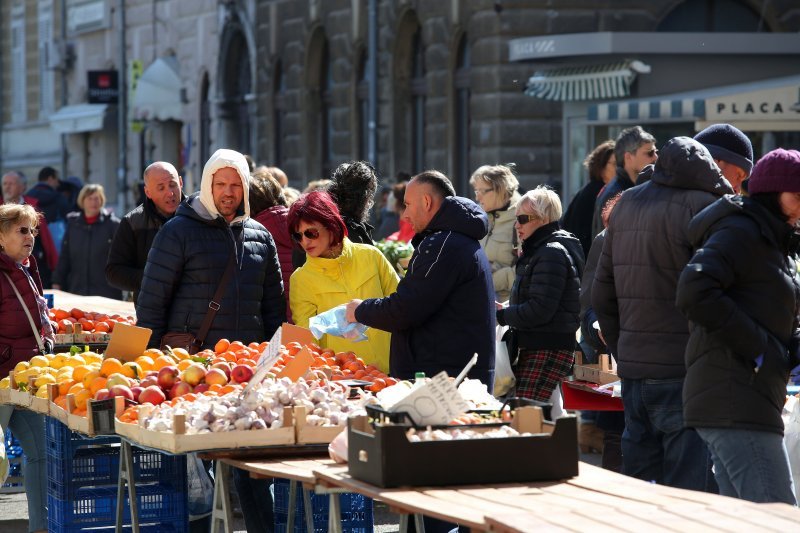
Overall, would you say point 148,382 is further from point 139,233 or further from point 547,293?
point 139,233

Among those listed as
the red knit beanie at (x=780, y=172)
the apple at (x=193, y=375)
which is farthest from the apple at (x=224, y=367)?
the red knit beanie at (x=780, y=172)

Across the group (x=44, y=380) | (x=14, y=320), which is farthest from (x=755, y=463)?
(x=14, y=320)

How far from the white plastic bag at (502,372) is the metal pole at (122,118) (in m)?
25.6

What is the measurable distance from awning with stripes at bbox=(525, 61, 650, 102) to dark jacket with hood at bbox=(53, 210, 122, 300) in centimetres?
552

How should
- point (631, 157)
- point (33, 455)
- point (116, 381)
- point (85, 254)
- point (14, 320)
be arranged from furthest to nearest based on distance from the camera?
point (85, 254)
point (631, 157)
point (14, 320)
point (33, 455)
point (116, 381)

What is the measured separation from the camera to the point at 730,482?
6020 mm

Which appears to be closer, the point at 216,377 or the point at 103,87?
the point at 216,377

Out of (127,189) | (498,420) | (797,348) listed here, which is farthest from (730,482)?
(127,189)

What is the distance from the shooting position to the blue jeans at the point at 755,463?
5812mm

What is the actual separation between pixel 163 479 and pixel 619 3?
1427 centimetres

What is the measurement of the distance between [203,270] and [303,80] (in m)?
19.8

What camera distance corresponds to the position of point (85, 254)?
47.3 ft

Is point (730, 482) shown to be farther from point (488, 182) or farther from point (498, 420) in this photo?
point (488, 182)

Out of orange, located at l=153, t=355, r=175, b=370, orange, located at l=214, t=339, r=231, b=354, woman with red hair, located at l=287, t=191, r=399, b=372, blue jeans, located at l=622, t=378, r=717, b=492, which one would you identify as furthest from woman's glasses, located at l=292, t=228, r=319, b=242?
blue jeans, located at l=622, t=378, r=717, b=492
